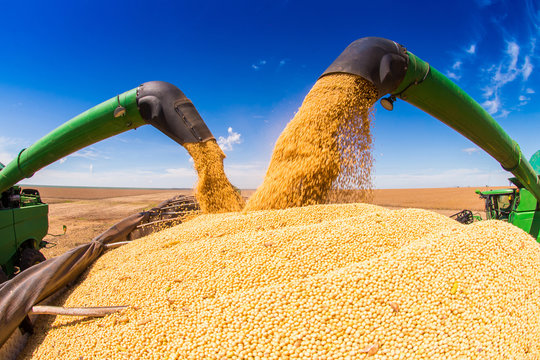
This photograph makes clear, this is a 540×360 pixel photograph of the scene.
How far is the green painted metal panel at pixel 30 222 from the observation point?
13.6 ft

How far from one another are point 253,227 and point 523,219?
4818 mm

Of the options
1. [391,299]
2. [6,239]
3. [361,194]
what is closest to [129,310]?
[391,299]

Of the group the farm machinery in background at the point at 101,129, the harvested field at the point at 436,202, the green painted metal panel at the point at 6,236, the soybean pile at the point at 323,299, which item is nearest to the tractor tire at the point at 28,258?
the farm machinery in background at the point at 101,129

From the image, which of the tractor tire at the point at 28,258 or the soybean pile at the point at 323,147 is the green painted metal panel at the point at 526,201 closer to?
the soybean pile at the point at 323,147

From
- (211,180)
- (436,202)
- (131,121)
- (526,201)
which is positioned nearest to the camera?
(211,180)

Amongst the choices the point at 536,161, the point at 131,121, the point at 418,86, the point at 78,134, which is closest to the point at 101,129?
the point at 78,134

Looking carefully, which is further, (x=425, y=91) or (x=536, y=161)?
(x=536, y=161)

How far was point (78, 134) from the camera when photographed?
3.44m

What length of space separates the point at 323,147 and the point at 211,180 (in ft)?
4.70

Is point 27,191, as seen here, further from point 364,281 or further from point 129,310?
point 364,281

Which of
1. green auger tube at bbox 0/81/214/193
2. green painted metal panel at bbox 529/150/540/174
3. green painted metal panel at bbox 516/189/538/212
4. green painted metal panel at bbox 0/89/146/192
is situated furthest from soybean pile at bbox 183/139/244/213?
green painted metal panel at bbox 529/150/540/174

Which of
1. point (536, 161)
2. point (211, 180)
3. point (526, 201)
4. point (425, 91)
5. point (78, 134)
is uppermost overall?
point (425, 91)

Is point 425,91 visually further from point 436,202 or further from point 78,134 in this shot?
point 436,202

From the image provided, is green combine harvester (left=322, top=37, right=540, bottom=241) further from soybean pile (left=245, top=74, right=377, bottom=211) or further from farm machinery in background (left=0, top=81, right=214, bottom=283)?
farm machinery in background (left=0, top=81, right=214, bottom=283)
